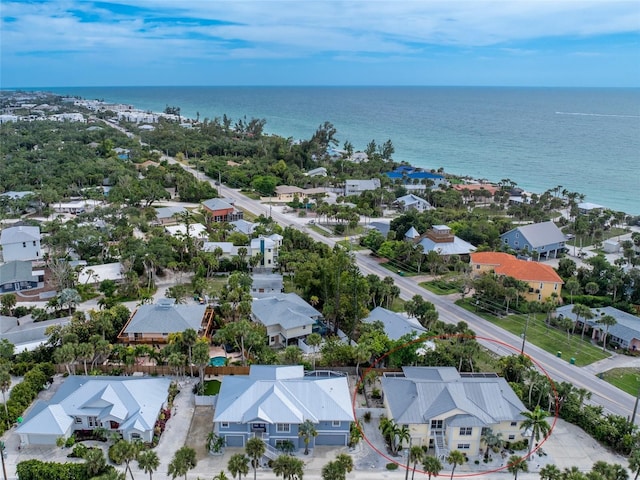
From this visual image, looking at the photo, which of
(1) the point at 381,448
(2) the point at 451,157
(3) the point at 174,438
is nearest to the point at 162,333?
(3) the point at 174,438

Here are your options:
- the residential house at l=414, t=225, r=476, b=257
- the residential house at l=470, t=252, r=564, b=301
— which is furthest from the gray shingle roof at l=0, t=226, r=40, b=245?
the residential house at l=470, t=252, r=564, b=301

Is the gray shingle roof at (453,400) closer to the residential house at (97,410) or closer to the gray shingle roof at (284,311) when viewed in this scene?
the gray shingle roof at (284,311)

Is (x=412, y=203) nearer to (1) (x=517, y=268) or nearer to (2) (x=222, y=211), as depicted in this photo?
(2) (x=222, y=211)

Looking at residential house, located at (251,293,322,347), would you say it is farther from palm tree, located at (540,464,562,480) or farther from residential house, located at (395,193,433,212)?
residential house, located at (395,193,433,212)

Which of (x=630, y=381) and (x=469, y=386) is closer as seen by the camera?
(x=469, y=386)

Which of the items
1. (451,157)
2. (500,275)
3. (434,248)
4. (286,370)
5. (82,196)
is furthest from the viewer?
(451,157)

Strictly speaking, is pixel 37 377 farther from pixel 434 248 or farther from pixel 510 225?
pixel 510 225
